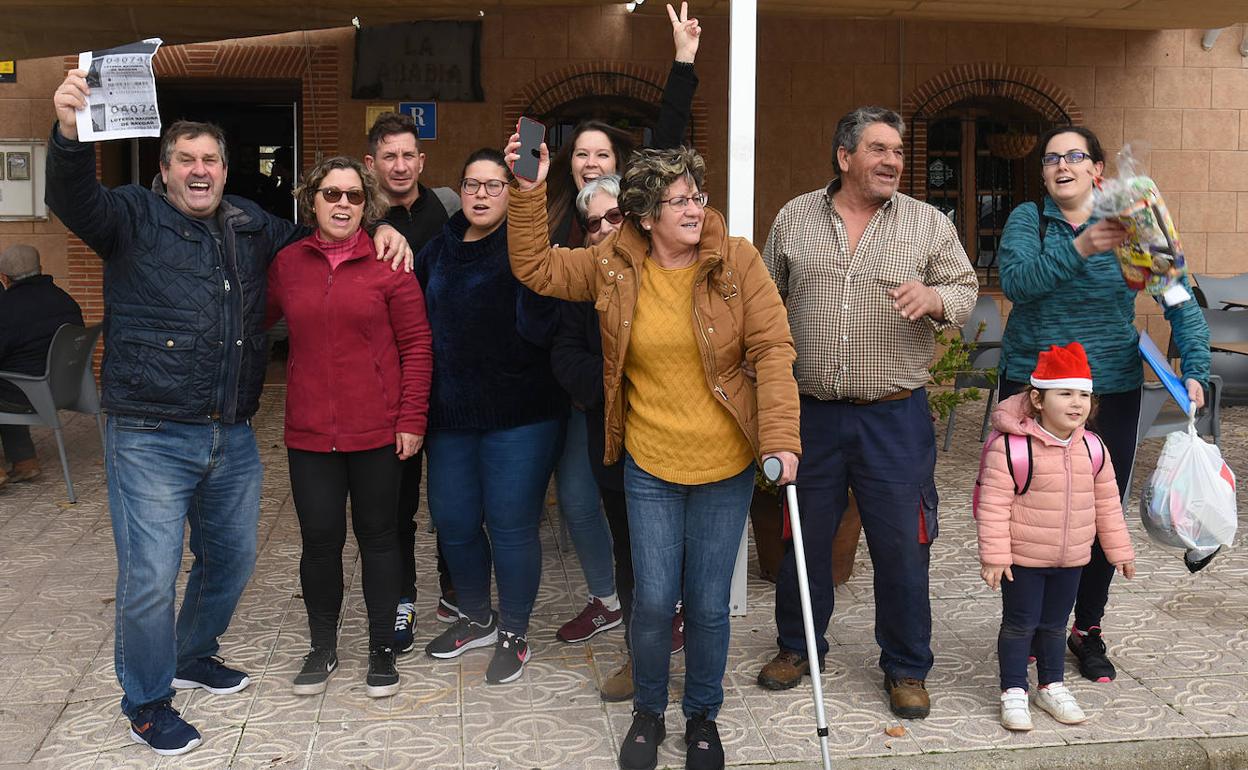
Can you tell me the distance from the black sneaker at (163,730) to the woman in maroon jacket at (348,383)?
0.46 m

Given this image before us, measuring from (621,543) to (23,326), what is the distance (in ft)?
15.4

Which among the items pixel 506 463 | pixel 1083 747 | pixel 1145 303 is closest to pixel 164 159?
pixel 506 463

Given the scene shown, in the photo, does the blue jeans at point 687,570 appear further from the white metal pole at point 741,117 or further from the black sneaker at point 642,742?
the white metal pole at point 741,117

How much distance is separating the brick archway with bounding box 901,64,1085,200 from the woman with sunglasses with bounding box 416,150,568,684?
8026mm

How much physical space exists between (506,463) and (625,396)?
2.20ft

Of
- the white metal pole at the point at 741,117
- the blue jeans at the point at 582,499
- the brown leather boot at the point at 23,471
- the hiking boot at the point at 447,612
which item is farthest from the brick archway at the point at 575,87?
the blue jeans at the point at 582,499

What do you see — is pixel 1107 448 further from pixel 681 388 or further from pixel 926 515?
pixel 681 388

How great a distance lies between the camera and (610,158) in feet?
14.3

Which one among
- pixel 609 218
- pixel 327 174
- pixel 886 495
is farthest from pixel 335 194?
pixel 886 495

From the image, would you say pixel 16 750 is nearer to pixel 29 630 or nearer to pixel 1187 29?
pixel 29 630

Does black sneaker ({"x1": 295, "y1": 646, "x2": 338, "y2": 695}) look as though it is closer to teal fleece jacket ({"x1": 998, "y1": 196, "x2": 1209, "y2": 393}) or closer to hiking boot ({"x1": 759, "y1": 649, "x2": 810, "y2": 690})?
hiking boot ({"x1": 759, "y1": 649, "x2": 810, "y2": 690})

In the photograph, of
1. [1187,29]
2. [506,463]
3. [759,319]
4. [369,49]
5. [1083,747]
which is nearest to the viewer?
[759,319]

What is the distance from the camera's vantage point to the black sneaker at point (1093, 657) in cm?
427

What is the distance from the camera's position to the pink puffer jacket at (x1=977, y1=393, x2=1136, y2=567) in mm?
3832
